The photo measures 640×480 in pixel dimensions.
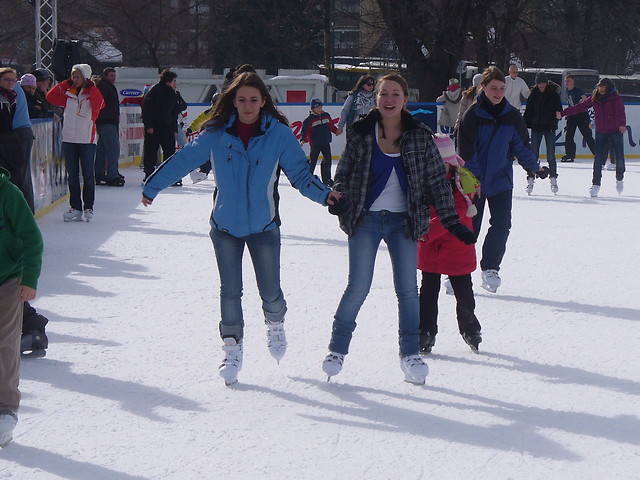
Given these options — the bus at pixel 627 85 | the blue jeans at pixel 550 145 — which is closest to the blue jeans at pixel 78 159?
the blue jeans at pixel 550 145

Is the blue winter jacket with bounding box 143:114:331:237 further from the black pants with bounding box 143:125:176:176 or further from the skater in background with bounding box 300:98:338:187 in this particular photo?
the skater in background with bounding box 300:98:338:187

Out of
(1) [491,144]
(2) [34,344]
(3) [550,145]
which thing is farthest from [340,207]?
(3) [550,145]

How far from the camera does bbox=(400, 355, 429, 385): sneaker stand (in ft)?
15.9

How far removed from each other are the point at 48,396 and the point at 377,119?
1.75 meters

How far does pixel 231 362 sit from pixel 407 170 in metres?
1.10

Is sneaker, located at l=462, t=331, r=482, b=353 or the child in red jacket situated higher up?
the child in red jacket

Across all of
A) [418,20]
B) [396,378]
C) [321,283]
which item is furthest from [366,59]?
[396,378]

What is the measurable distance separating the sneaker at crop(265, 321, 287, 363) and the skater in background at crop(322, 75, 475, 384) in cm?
47

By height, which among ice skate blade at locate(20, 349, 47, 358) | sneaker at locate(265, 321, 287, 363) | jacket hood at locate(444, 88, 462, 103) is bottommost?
ice skate blade at locate(20, 349, 47, 358)

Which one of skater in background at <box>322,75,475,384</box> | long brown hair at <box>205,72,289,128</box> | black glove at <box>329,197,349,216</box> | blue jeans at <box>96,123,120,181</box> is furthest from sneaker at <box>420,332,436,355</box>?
blue jeans at <box>96,123,120,181</box>

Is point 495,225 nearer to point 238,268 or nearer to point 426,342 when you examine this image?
point 426,342

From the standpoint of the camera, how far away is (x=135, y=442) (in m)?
4.02

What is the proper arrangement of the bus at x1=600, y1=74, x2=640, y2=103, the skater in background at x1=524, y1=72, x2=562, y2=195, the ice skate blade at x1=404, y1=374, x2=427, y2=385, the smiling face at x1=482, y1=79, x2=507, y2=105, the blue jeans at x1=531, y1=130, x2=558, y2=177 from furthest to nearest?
the bus at x1=600, y1=74, x2=640, y2=103
the skater in background at x1=524, y1=72, x2=562, y2=195
the blue jeans at x1=531, y1=130, x2=558, y2=177
the smiling face at x1=482, y1=79, x2=507, y2=105
the ice skate blade at x1=404, y1=374, x2=427, y2=385

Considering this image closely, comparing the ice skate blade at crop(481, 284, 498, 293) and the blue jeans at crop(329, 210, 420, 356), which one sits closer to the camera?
the blue jeans at crop(329, 210, 420, 356)
